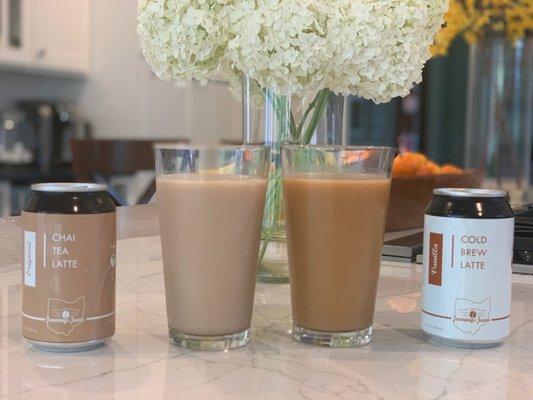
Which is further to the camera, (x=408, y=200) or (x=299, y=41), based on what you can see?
(x=408, y=200)

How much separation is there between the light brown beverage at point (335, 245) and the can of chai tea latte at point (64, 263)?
0.18 m

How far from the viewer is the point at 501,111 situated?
2592mm

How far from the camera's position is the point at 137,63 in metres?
4.36

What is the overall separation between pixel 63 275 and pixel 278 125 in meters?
0.32

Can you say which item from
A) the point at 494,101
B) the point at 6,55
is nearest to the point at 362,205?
the point at 494,101

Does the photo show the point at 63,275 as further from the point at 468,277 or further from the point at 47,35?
the point at 47,35

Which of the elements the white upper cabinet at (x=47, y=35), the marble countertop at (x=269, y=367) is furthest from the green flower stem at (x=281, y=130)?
the white upper cabinet at (x=47, y=35)

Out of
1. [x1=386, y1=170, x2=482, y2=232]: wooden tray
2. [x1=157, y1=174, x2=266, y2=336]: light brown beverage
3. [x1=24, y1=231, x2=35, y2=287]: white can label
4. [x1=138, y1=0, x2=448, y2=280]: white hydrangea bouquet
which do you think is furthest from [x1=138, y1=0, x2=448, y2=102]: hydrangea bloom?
[x1=386, y1=170, x2=482, y2=232]: wooden tray

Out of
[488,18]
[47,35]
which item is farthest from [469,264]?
[47,35]

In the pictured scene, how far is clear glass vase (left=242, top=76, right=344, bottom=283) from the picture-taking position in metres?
0.87

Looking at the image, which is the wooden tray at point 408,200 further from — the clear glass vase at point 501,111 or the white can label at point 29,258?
the clear glass vase at point 501,111

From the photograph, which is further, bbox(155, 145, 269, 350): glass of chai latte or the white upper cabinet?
the white upper cabinet

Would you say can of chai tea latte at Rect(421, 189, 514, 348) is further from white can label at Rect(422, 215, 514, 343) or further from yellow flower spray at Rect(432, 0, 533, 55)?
yellow flower spray at Rect(432, 0, 533, 55)

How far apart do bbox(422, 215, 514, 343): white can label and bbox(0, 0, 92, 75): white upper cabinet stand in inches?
128
